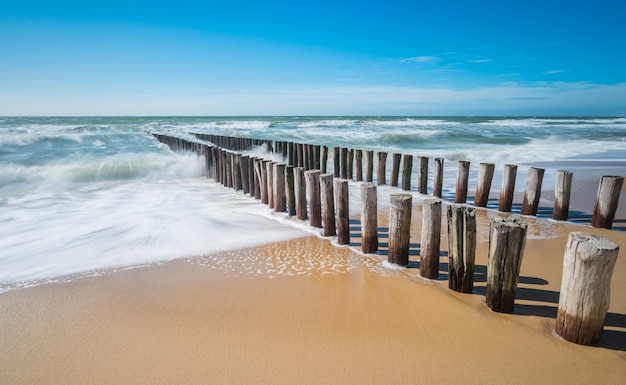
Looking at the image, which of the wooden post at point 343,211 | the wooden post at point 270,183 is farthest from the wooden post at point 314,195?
the wooden post at point 270,183

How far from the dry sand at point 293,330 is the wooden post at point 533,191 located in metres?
2.16

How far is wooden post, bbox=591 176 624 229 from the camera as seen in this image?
5.66 m

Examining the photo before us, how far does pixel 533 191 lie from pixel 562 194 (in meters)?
0.45

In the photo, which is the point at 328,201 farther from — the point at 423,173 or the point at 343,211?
the point at 423,173

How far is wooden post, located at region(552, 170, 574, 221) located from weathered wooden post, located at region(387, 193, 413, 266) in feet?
11.9

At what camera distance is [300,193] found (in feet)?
20.7

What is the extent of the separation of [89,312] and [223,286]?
4.18ft

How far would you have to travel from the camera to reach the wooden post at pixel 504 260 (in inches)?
123

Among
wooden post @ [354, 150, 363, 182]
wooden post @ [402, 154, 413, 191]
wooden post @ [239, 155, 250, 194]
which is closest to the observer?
wooden post @ [239, 155, 250, 194]

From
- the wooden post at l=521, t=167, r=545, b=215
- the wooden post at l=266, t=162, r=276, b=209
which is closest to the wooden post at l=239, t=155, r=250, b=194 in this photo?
the wooden post at l=266, t=162, r=276, b=209

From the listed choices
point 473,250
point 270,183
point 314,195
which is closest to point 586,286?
point 473,250

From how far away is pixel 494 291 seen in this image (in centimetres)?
333

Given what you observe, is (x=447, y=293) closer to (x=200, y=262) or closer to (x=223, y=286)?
(x=223, y=286)

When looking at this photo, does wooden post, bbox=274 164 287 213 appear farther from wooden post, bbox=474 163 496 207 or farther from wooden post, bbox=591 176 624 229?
wooden post, bbox=591 176 624 229
